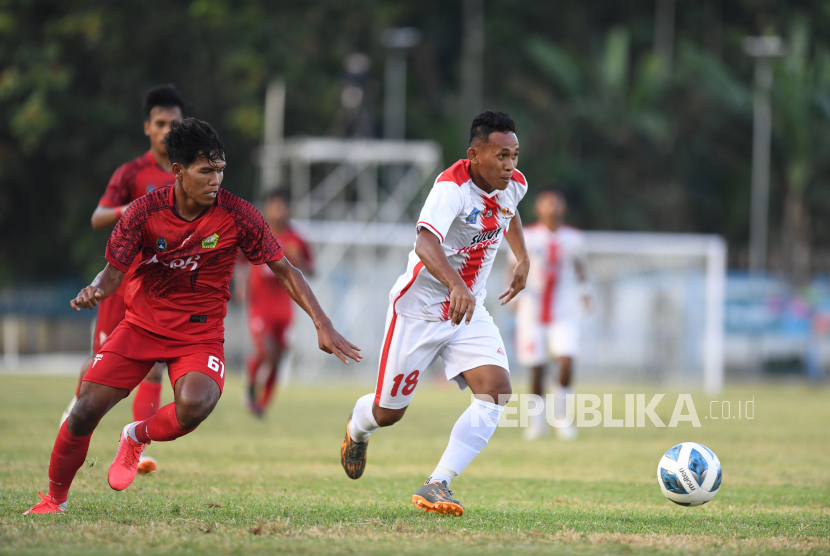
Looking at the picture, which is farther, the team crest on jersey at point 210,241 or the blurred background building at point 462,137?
the blurred background building at point 462,137

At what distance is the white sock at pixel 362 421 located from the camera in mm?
6508

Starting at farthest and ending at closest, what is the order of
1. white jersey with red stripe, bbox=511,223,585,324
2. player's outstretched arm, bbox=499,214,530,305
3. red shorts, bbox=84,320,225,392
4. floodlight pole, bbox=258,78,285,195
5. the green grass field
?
floodlight pole, bbox=258,78,285,195 → white jersey with red stripe, bbox=511,223,585,324 → player's outstretched arm, bbox=499,214,530,305 → red shorts, bbox=84,320,225,392 → the green grass field

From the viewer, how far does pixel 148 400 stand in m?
7.18

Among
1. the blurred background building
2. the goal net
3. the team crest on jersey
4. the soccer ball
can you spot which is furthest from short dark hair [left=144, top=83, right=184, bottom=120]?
the goal net

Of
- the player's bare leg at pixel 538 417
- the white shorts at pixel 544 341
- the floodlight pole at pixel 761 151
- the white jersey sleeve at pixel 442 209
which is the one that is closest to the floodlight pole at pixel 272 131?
the white shorts at pixel 544 341

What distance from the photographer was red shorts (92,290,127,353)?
7.25m

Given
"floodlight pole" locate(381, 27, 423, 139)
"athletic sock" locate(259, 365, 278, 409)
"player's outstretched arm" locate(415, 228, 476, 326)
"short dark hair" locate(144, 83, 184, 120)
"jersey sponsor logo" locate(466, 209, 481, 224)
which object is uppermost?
"floodlight pole" locate(381, 27, 423, 139)

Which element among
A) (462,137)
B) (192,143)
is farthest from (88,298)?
(462,137)

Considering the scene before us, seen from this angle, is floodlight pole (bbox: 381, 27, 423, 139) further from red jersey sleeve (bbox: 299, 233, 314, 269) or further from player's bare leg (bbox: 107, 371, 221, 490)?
player's bare leg (bbox: 107, 371, 221, 490)

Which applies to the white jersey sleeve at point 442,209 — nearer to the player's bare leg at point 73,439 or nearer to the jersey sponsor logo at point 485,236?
the jersey sponsor logo at point 485,236

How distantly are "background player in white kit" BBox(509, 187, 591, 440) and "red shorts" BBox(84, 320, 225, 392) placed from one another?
6.91 metres

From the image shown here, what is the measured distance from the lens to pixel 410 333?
6.27m

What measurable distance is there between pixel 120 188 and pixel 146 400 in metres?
1.57

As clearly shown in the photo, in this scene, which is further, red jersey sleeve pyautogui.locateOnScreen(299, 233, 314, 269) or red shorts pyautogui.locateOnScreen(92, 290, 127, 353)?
red jersey sleeve pyautogui.locateOnScreen(299, 233, 314, 269)
